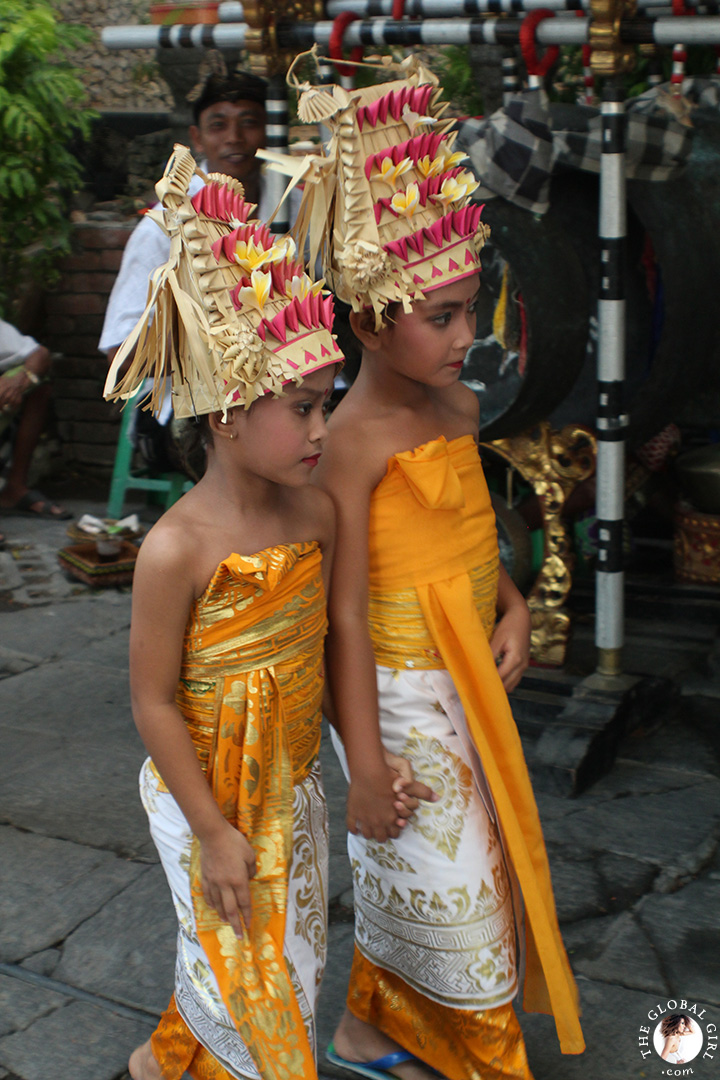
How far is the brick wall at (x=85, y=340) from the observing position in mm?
6098

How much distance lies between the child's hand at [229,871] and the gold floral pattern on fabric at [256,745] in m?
0.03

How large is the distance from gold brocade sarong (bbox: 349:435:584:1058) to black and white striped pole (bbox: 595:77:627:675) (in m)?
1.23

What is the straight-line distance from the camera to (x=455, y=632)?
6.00 ft

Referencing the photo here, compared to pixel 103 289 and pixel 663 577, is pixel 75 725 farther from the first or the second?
pixel 103 289

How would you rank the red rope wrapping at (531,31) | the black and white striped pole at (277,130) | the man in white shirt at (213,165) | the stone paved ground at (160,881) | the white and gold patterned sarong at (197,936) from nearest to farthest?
the white and gold patterned sarong at (197,936) < the stone paved ground at (160,881) < the red rope wrapping at (531,31) < the black and white striped pole at (277,130) < the man in white shirt at (213,165)

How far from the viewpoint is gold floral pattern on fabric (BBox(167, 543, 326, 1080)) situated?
1568mm

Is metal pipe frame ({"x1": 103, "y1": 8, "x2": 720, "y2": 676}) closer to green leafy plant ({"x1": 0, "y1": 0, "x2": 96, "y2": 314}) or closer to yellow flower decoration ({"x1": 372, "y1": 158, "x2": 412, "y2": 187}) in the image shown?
yellow flower decoration ({"x1": 372, "y1": 158, "x2": 412, "y2": 187})

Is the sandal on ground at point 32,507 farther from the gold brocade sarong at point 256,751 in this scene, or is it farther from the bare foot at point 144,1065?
the gold brocade sarong at point 256,751

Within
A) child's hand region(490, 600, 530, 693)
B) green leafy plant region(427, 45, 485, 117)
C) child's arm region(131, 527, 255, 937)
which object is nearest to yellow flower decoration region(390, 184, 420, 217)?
child's arm region(131, 527, 255, 937)

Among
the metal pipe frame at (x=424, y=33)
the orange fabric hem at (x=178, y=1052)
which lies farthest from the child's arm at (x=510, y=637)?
the metal pipe frame at (x=424, y=33)

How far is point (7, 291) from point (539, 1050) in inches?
193

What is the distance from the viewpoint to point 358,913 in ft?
6.57

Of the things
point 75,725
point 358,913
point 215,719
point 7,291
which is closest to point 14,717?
point 75,725

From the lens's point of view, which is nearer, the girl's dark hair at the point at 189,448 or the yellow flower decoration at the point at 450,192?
the yellow flower decoration at the point at 450,192
